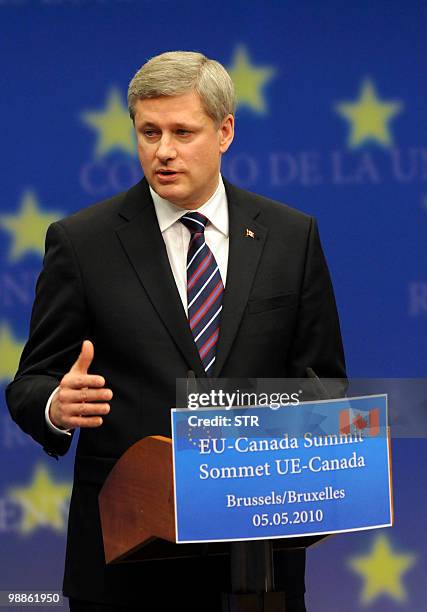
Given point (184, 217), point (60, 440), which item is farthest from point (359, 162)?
point (60, 440)

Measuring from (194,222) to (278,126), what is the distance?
1.42 metres

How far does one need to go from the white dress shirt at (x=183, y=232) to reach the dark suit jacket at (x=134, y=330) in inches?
0.9

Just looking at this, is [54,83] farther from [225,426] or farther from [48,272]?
[225,426]

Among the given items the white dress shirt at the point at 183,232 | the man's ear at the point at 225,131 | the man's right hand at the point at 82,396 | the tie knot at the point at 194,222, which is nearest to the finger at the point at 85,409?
the man's right hand at the point at 82,396

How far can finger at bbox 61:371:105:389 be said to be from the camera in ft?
6.43

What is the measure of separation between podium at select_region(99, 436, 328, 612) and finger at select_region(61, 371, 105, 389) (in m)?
0.12

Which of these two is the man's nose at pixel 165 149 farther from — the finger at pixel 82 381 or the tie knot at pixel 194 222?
the finger at pixel 82 381

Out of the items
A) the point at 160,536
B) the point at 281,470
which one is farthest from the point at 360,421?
the point at 160,536

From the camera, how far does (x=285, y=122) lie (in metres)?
3.83

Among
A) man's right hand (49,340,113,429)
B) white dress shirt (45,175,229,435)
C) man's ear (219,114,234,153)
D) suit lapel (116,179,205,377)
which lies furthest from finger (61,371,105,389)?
man's ear (219,114,234,153)

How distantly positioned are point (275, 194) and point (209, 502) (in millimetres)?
2151

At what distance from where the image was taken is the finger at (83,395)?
1.96 metres

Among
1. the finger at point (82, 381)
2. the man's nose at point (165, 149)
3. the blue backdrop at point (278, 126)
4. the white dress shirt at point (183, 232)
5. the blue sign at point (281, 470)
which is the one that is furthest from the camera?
the blue backdrop at point (278, 126)

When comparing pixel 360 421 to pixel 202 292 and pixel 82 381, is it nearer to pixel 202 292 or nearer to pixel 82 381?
pixel 82 381
